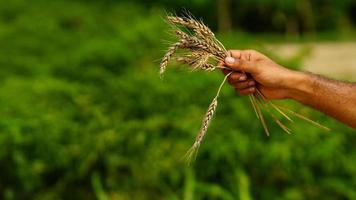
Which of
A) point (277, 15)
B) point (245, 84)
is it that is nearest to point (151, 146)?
point (245, 84)

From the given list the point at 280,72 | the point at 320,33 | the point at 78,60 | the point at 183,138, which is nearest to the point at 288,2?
the point at 320,33

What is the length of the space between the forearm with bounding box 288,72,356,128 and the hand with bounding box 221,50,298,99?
0.10ft

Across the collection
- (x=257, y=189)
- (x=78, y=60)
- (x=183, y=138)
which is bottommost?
(x=257, y=189)

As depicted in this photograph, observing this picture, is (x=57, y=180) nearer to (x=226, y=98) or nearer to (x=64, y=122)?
(x=64, y=122)

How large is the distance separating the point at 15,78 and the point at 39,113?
92 centimetres

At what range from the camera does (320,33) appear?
9.75 metres

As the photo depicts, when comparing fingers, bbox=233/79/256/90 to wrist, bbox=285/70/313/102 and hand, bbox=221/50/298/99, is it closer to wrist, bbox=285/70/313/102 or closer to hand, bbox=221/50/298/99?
hand, bbox=221/50/298/99

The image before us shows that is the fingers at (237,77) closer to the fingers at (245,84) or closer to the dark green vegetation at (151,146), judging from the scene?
the fingers at (245,84)

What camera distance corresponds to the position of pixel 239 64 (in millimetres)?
2320

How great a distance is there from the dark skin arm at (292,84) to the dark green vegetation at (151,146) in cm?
172

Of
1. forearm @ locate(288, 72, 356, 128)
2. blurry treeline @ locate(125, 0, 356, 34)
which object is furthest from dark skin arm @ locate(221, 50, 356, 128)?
blurry treeline @ locate(125, 0, 356, 34)

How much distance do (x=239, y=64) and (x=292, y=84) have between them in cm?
20

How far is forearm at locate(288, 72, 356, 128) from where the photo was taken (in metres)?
2.35

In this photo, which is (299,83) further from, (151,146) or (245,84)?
(151,146)
